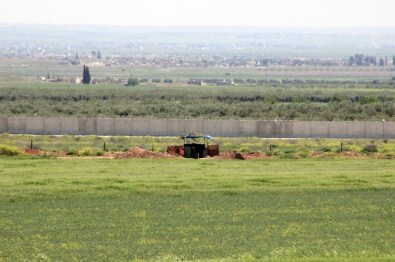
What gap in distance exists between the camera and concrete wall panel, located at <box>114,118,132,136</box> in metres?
64.0

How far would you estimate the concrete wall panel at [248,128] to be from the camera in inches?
2512

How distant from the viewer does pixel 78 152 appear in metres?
47.8

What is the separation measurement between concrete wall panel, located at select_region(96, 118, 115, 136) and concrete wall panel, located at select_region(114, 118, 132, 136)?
24cm

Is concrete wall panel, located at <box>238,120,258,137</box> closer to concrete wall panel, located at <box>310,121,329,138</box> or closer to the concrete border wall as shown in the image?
the concrete border wall

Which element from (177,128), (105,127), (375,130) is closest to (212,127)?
(177,128)

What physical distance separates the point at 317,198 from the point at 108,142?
94.8 feet

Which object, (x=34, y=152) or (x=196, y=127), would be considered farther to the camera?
(x=196, y=127)

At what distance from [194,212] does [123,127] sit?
3736 centimetres

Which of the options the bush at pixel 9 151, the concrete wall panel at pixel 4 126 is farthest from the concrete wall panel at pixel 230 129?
the bush at pixel 9 151

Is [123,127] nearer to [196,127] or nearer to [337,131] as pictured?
[196,127]

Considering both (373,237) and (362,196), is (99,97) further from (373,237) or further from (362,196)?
(373,237)

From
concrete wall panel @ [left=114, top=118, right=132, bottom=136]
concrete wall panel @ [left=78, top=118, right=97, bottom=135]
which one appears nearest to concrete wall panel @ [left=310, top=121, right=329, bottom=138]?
concrete wall panel @ [left=114, top=118, right=132, bottom=136]

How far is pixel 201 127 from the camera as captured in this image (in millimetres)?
62719

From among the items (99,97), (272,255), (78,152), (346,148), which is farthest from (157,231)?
(99,97)
